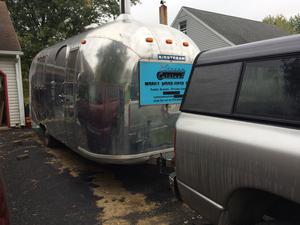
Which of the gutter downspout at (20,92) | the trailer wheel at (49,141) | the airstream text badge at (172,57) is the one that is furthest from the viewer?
the gutter downspout at (20,92)

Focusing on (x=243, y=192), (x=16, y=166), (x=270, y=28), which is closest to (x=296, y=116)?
(x=243, y=192)

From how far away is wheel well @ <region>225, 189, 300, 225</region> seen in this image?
7.45 feet

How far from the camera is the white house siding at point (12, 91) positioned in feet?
40.4

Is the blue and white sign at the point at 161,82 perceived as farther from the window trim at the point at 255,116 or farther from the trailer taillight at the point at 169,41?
the window trim at the point at 255,116

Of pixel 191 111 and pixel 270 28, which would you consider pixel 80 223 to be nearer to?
pixel 191 111

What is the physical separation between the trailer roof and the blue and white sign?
1732 mm

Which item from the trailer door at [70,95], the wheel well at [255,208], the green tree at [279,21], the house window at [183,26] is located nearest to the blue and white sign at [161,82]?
the trailer door at [70,95]

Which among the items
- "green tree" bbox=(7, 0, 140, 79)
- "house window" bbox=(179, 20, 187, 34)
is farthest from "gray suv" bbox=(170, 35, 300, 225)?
"house window" bbox=(179, 20, 187, 34)

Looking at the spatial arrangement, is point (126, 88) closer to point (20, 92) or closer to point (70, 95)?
point (70, 95)

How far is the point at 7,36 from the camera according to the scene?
1290 centimetres

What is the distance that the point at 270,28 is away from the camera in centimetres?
2628

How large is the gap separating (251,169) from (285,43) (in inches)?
37.0

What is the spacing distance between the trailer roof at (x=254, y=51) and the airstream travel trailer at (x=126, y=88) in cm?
176

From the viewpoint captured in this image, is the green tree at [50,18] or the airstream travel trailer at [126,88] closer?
the airstream travel trailer at [126,88]
